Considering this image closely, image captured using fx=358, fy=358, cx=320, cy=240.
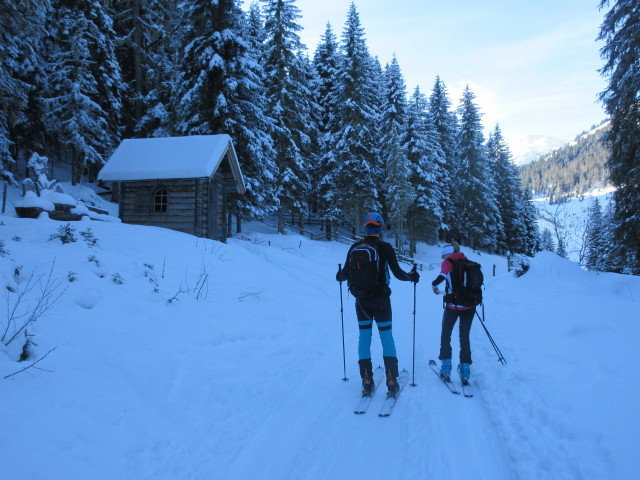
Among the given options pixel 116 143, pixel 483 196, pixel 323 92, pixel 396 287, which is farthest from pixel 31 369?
pixel 483 196

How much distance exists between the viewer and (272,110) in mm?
24969

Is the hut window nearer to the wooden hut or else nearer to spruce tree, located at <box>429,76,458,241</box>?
the wooden hut

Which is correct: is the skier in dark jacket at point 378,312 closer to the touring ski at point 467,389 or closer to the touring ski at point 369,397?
the touring ski at point 369,397

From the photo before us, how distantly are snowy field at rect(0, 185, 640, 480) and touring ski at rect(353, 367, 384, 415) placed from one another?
12cm

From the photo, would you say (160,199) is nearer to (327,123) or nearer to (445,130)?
(327,123)

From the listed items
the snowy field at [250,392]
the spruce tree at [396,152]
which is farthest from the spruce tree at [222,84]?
the spruce tree at [396,152]

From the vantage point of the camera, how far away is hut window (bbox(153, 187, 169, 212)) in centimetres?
1573

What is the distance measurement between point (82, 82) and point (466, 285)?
24579 mm

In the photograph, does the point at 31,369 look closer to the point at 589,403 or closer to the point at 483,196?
the point at 589,403

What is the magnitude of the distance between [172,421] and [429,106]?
133ft

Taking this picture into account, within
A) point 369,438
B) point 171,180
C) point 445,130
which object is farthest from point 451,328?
point 445,130

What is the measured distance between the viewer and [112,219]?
1389 cm

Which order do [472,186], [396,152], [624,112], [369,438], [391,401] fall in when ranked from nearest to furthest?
[369,438] → [391,401] → [624,112] → [396,152] → [472,186]

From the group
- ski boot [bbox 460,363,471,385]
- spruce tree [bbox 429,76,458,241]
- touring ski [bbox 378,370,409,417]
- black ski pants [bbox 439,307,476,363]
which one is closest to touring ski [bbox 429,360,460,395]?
ski boot [bbox 460,363,471,385]
